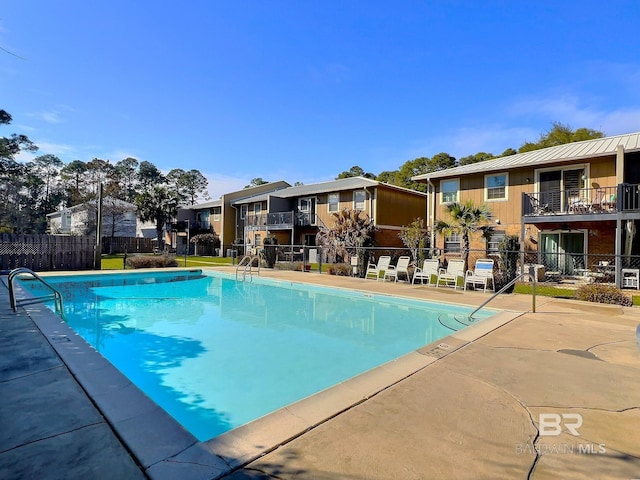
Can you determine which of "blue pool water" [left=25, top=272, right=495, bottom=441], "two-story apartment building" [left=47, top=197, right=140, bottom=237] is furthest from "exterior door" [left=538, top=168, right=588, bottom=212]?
"two-story apartment building" [left=47, top=197, right=140, bottom=237]

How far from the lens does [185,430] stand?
2.72 meters

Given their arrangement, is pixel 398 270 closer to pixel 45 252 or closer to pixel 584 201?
pixel 584 201

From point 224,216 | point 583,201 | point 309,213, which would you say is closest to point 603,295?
point 583,201

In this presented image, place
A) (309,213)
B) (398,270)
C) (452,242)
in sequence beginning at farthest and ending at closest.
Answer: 1. (309,213)
2. (452,242)
3. (398,270)

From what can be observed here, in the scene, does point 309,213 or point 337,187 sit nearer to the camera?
point 337,187

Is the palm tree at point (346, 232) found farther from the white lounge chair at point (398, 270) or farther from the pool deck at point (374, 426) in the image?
the pool deck at point (374, 426)

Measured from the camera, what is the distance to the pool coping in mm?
2254

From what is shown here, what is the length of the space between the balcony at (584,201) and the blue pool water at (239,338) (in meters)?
8.82

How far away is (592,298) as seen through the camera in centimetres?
962

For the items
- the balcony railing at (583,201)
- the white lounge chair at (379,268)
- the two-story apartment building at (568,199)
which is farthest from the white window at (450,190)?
the white lounge chair at (379,268)

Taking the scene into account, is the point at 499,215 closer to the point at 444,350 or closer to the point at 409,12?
the point at 409,12

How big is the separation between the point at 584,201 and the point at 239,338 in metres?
15.2

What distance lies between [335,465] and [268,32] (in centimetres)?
1310

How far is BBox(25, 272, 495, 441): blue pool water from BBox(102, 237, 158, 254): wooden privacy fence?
2202 centimetres
